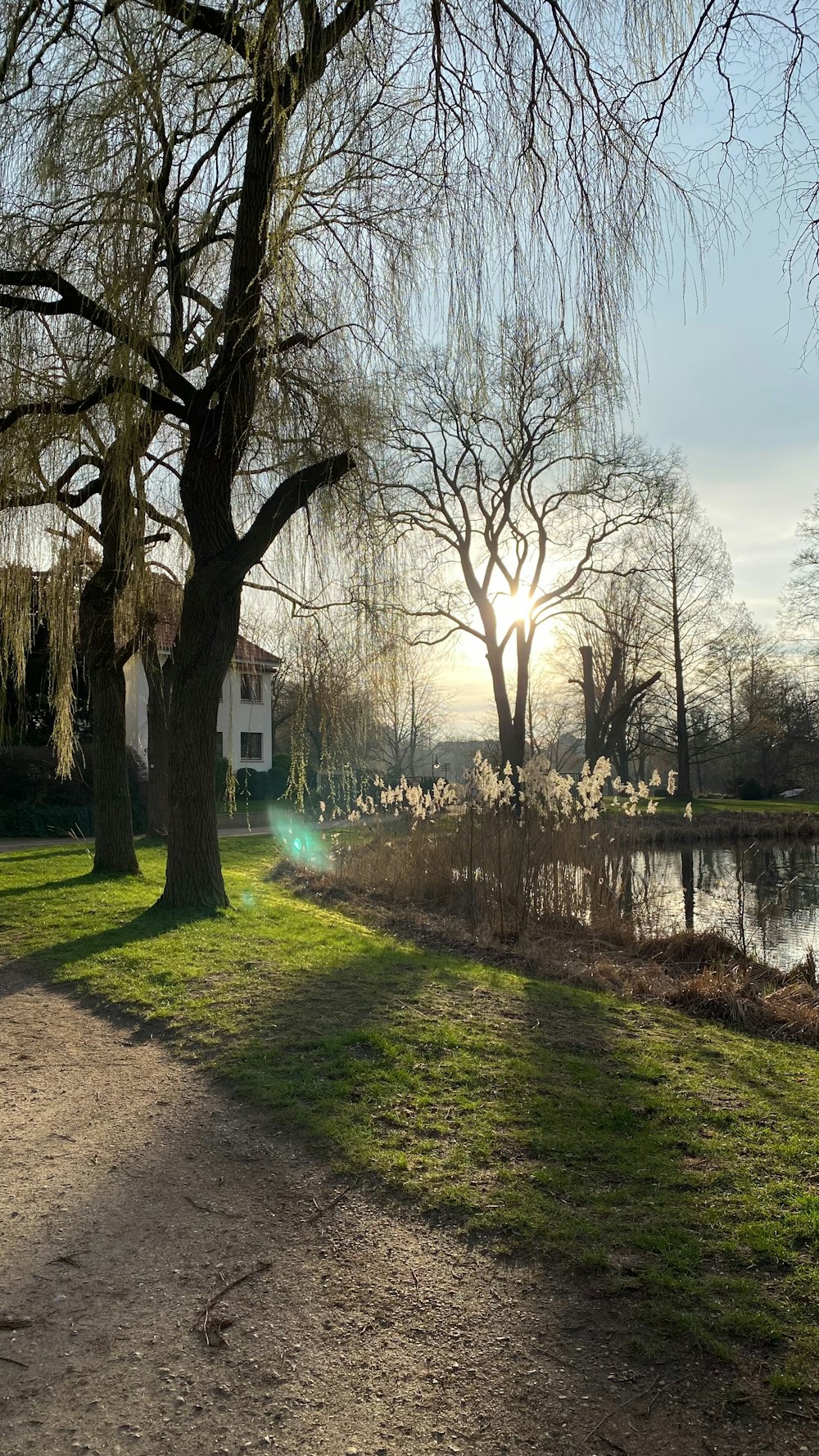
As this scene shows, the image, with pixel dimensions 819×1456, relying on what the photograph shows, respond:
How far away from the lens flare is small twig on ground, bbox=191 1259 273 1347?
35.0 ft

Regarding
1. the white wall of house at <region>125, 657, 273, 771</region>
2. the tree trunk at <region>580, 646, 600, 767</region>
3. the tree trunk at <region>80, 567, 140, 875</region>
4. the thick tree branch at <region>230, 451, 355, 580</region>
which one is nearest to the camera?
the thick tree branch at <region>230, 451, 355, 580</region>

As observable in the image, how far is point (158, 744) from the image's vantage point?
17.5m

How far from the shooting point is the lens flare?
47.4 ft

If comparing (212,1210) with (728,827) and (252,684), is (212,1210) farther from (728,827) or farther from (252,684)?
(728,827)

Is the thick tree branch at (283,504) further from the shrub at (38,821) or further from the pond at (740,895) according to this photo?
the shrub at (38,821)

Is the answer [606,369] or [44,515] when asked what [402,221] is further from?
[44,515]

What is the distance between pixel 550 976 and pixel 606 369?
4.63 metres

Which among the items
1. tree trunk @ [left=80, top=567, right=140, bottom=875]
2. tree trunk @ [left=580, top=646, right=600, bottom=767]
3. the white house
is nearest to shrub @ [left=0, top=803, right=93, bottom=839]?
the white house

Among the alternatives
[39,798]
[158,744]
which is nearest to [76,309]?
[158,744]

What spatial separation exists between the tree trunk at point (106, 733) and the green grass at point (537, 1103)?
3850 millimetres

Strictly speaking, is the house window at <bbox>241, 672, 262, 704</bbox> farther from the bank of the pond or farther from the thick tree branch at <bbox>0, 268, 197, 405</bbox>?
the bank of the pond

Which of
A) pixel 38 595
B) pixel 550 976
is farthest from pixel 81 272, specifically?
pixel 550 976

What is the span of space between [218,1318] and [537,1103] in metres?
1.90

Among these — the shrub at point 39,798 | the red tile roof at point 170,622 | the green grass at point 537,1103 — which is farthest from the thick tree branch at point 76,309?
the shrub at point 39,798
